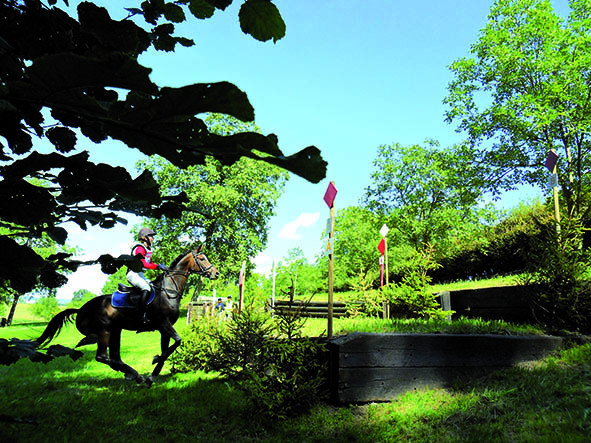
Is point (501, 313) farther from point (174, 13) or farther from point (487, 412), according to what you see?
point (174, 13)

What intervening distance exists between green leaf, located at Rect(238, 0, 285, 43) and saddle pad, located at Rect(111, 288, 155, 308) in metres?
7.26

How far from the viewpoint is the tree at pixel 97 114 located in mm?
529

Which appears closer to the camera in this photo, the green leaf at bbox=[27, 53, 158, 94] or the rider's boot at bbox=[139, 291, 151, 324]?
the green leaf at bbox=[27, 53, 158, 94]

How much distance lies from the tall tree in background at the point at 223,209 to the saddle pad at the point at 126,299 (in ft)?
55.0

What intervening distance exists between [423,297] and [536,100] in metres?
12.7

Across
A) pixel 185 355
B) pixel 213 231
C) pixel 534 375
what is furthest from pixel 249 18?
pixel 213 231

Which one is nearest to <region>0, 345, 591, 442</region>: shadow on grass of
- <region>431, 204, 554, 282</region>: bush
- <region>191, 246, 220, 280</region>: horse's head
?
<region>191, 246, 220, 280</region>: horse's head

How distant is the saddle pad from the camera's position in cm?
712

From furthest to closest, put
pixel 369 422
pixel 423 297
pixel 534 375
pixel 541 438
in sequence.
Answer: pixel 423 297, pixel 534 375, pixel 369 422, pixel 541 438

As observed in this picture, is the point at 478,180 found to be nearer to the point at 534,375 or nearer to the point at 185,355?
the point at 534,375

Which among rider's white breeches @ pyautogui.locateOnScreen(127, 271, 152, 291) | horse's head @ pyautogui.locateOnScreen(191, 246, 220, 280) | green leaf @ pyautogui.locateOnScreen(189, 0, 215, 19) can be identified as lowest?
rider's white breeches @ pyautogui.locateOnScreen(127, 271, 152, 291)

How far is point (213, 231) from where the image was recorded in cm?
2570

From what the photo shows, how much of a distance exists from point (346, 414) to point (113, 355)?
471 cm

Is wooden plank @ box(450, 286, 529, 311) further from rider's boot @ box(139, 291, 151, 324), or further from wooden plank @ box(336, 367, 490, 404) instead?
rider's boot @ box(139, 291, 151, 324)
